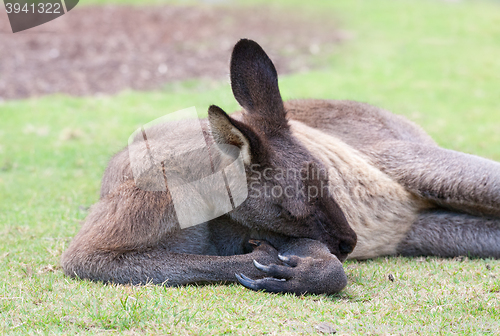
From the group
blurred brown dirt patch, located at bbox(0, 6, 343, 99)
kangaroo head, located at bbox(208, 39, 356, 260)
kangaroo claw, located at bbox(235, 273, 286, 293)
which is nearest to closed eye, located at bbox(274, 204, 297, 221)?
kangaroo head, located at bbox(208, 39, 356, 260)

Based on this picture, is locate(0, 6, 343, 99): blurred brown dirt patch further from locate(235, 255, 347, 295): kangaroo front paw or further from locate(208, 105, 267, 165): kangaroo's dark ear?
locate(235, 255, 347, 295): kangaroo front paw

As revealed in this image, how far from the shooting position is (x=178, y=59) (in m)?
14.6

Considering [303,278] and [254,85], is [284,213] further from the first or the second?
[254,85]

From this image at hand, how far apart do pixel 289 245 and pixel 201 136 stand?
1.07 m

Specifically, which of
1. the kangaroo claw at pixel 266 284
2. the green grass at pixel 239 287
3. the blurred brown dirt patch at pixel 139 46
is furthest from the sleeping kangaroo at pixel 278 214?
the blurred brown dirt patch at pixel 139 46

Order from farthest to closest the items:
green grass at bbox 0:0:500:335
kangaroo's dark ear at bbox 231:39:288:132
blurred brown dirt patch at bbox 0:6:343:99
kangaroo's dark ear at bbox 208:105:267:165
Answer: blurred brown dirt patch at bbox 0:6:343:99 < kangaroo's dark ear at bbox 231:39:288:132 < kangaroo's dark ear at bbox 208:105:267:165 < green grass at bbox 0:0:500:335

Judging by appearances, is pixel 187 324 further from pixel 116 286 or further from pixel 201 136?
pixel 201 136

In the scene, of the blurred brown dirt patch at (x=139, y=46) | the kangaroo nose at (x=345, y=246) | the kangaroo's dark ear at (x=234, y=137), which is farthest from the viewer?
the blurred brown dirt patch at (x=139, y=46)

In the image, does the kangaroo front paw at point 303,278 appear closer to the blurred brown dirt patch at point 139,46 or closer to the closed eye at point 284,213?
the closed eye at point 284,213

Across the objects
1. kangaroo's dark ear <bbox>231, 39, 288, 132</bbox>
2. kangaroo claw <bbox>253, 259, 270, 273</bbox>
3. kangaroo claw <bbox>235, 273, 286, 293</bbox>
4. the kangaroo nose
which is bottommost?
kangaroo claw <bbox>235, 273, 286, 293</bbox>

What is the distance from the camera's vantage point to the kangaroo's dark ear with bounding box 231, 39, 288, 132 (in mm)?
4406

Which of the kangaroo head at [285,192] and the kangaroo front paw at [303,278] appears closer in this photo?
the kangaroo front paw at [303,278]

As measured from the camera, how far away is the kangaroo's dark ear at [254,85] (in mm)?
4406

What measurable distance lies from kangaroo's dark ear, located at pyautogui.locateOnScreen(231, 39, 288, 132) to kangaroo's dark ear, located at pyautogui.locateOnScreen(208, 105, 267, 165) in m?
0.41
